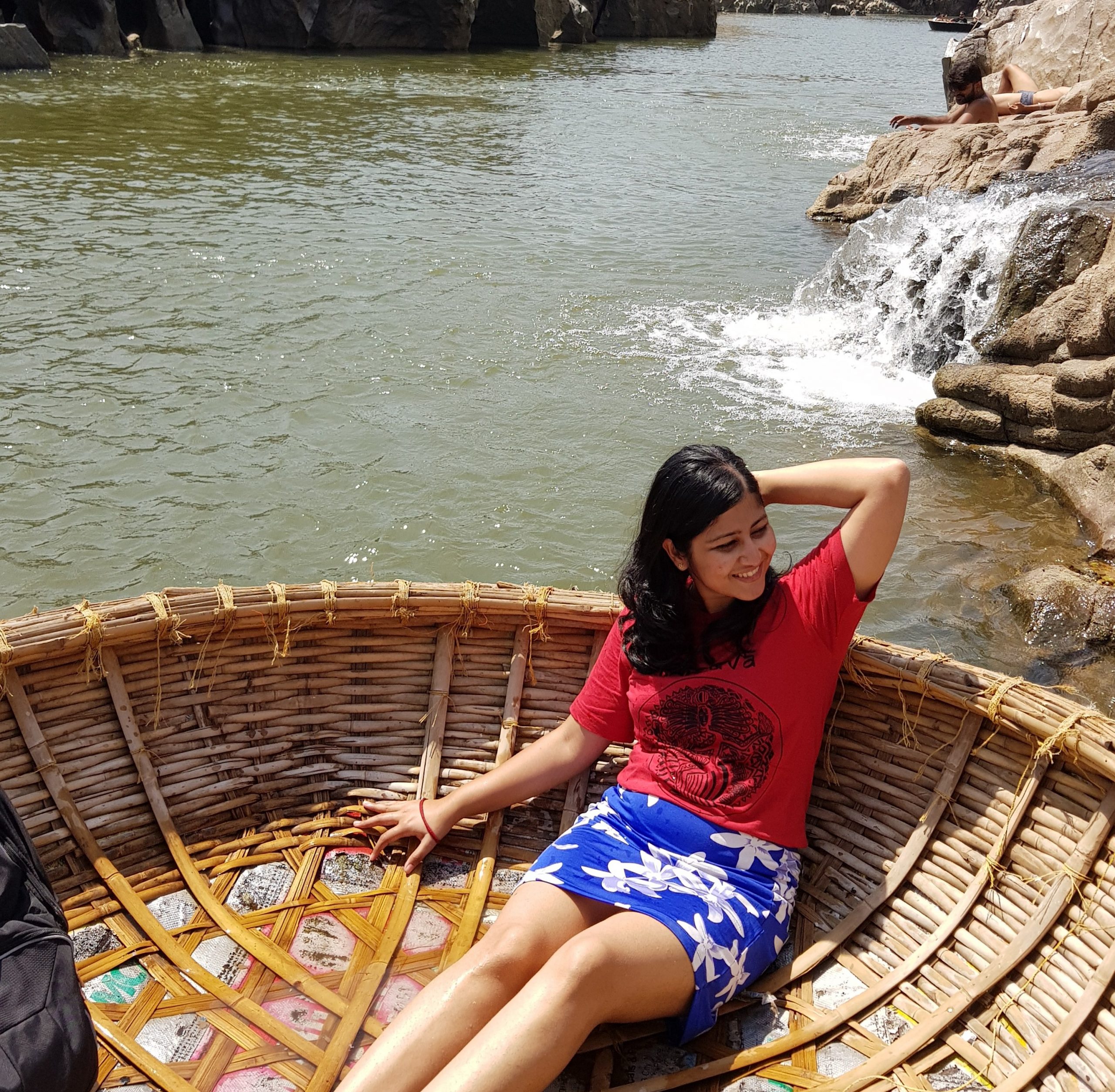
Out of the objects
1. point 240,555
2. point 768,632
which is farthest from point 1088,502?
point 240,555

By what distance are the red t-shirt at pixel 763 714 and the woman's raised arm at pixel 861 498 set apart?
3cm

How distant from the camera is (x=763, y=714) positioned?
2.47 meters

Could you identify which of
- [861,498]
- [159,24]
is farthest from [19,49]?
[861,498]

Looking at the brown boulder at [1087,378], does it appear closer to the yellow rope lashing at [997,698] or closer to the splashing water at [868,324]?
the splashing water at [868,324]

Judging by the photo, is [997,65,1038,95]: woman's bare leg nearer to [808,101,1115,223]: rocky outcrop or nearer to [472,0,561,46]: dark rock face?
[808,101,1115,223]: rocky outcrop

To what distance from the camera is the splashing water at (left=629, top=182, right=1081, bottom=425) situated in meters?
7.30

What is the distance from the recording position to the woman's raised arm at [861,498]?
2.48 m

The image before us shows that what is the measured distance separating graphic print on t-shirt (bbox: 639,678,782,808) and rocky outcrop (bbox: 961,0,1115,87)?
450 inches

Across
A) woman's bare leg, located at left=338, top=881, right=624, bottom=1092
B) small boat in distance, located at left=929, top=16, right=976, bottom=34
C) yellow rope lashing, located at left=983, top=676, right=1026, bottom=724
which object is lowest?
small boat in distance, located at left=929, top=16, right=976, bottom=34

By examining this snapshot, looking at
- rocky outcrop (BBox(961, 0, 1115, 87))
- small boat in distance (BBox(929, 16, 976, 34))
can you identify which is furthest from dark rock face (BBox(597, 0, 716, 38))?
rocky outcrop (BBox(961, 0, 1115, 87))

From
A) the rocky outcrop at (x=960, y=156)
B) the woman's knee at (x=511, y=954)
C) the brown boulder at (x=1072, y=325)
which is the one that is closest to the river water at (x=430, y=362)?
the rocky outcrop at (x=960, y=156)

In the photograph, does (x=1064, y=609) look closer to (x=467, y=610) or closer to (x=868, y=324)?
(x=467, y=610)

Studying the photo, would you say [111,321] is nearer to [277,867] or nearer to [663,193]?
[277,867]

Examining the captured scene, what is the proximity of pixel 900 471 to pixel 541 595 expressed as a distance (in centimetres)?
101
